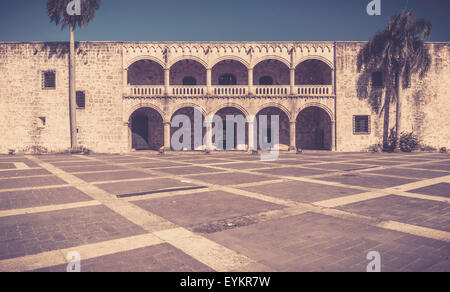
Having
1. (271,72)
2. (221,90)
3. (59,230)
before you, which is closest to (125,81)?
(221,90)

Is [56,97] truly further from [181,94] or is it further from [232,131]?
[232,131]

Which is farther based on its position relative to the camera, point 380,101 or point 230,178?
point 380,101

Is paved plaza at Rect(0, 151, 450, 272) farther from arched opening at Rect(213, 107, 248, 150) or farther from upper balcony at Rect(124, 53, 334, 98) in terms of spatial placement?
arched opening at Rect(213, 107, 248, 150)

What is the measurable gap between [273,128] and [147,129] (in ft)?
35.0

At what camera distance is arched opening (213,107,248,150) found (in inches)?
975

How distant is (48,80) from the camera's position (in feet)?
73.4

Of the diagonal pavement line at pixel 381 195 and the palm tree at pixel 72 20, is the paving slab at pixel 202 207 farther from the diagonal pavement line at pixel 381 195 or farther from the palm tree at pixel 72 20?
the palm tree at pixel 72 20

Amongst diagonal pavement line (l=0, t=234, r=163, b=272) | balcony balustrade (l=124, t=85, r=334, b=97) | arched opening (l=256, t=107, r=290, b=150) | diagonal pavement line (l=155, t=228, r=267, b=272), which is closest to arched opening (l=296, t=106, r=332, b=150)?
arched opening (l=256, t=107, r=290, b=150)

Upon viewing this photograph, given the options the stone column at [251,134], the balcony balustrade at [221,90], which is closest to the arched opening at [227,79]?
the balcony balustrade at [221,90]

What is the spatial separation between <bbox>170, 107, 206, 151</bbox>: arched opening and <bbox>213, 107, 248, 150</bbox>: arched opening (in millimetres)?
1295

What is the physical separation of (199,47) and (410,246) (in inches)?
819
